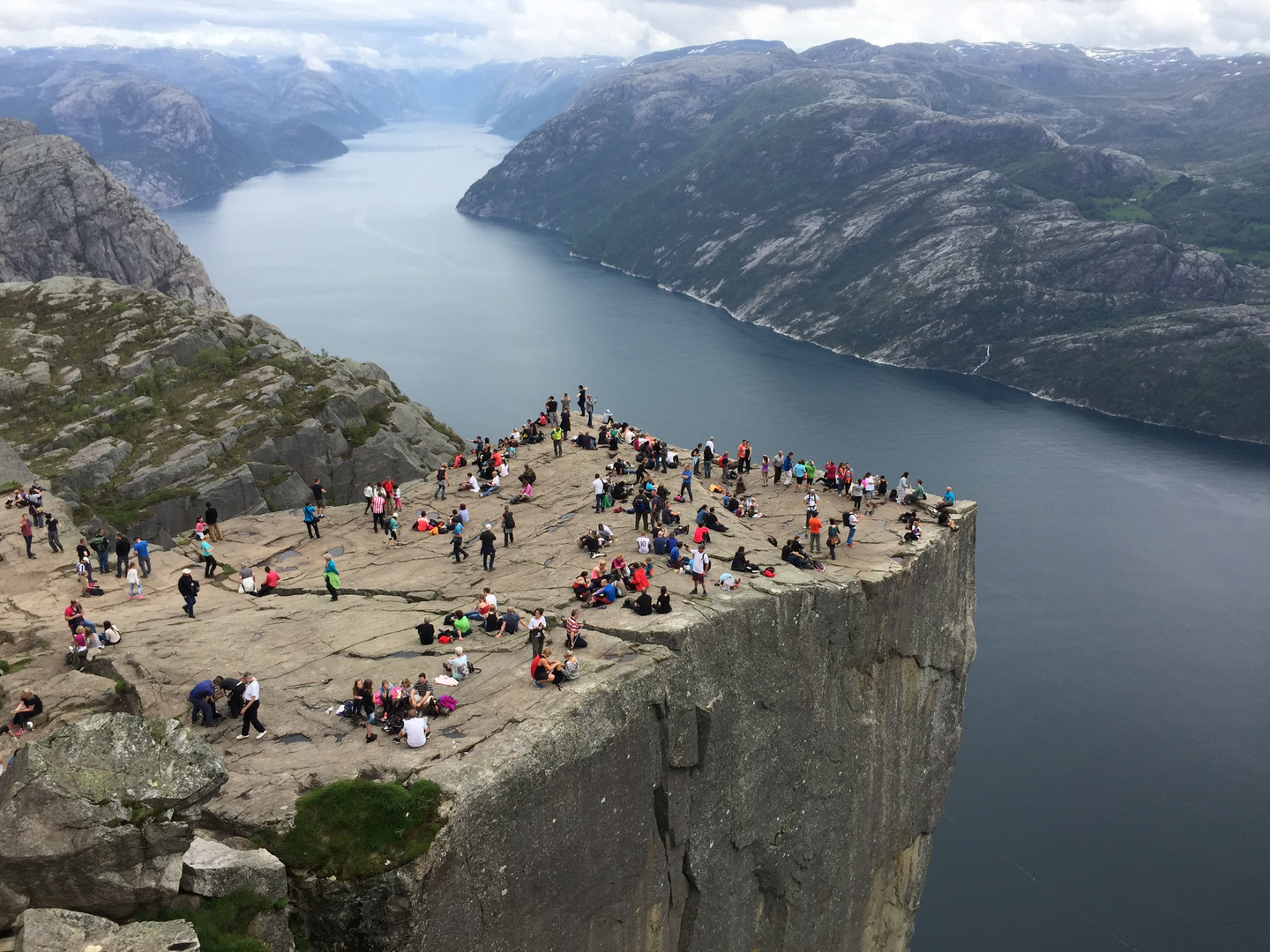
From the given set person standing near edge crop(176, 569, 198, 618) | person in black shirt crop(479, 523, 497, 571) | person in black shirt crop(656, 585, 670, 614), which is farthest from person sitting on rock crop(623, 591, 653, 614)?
person standing near edge crop(176, 569, 198, 618)

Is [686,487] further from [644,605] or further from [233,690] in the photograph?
[233,690]

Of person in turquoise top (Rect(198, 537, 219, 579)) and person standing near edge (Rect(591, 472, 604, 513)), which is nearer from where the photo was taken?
person in turquoise top (Rect(198, 537, 219, 579))

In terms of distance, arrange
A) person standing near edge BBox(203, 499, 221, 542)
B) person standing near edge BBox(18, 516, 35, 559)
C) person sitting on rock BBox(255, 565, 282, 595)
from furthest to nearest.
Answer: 1. person standing near edge BBox(203, 499, 221, 542)
2. person standing near edge BBox(18, 516, 35, 559)
3. person sitting on rock BBox(255, 565, 282, 595)

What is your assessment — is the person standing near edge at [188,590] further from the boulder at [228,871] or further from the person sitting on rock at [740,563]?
the person sitting on rock at [740,563]

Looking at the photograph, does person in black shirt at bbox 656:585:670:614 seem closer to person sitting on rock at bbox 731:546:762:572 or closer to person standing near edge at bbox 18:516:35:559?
person sitting on rock at bbox 731:546:762:572

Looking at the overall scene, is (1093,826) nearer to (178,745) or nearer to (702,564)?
(702,564)
